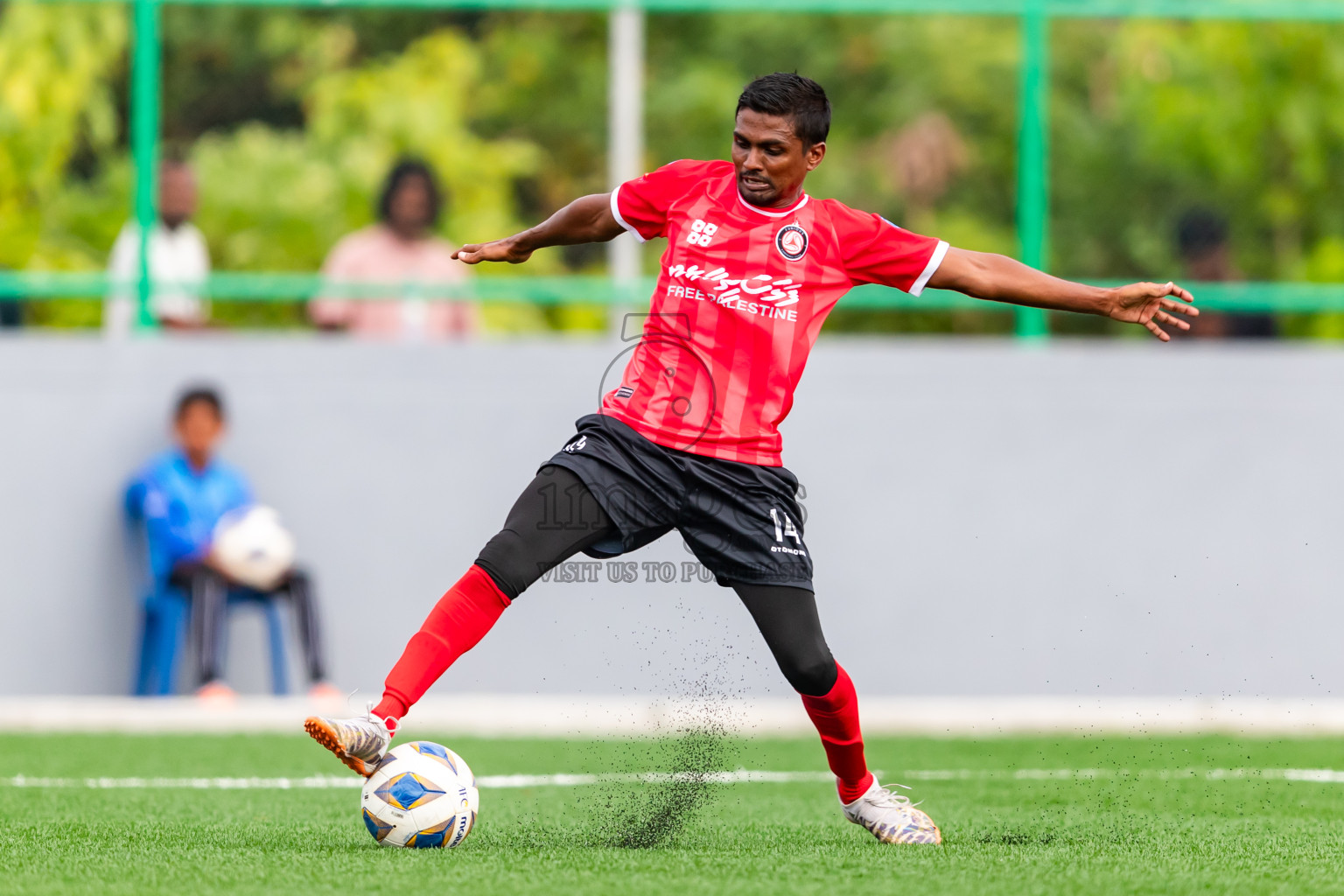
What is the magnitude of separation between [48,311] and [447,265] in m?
2.20

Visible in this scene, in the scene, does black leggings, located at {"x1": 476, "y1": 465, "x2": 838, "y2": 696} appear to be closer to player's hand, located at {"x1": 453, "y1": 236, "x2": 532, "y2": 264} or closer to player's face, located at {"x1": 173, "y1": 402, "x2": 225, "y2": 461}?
player's hand, located at {"x1": 453, "y1": 236, "x2": 532, "y2": 264}

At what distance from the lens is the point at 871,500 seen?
9.97 metres

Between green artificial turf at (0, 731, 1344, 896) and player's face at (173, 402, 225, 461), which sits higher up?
player's face at (173, 402, 225, 461)

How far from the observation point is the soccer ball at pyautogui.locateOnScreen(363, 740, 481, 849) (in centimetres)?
487

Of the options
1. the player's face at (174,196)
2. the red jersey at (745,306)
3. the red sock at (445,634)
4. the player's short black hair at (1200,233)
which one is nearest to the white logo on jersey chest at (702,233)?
the red jersey at (745,306)

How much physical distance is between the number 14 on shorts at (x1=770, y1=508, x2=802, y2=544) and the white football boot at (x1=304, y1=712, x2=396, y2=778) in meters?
1.23

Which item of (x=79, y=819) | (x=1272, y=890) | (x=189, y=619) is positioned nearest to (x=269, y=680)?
(x=189, y=619)

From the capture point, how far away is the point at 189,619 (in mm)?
9617

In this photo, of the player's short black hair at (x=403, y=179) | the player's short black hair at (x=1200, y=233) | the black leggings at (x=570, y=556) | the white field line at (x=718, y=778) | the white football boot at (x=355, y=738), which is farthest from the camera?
the player's short black hair at (x=1200, y=233)

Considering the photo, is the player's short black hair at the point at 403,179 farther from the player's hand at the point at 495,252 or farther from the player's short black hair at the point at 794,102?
the player's short black hair at the point at 794,102

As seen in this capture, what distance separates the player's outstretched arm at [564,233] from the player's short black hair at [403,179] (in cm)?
431

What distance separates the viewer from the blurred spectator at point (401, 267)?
9.75 meters

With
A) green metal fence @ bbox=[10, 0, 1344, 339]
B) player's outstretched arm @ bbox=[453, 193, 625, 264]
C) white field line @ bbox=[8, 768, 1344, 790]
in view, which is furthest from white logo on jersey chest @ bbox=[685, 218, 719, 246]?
green metal fence @ bbox=[10, 0, 1344, 339]

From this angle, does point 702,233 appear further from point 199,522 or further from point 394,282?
point 199,522
